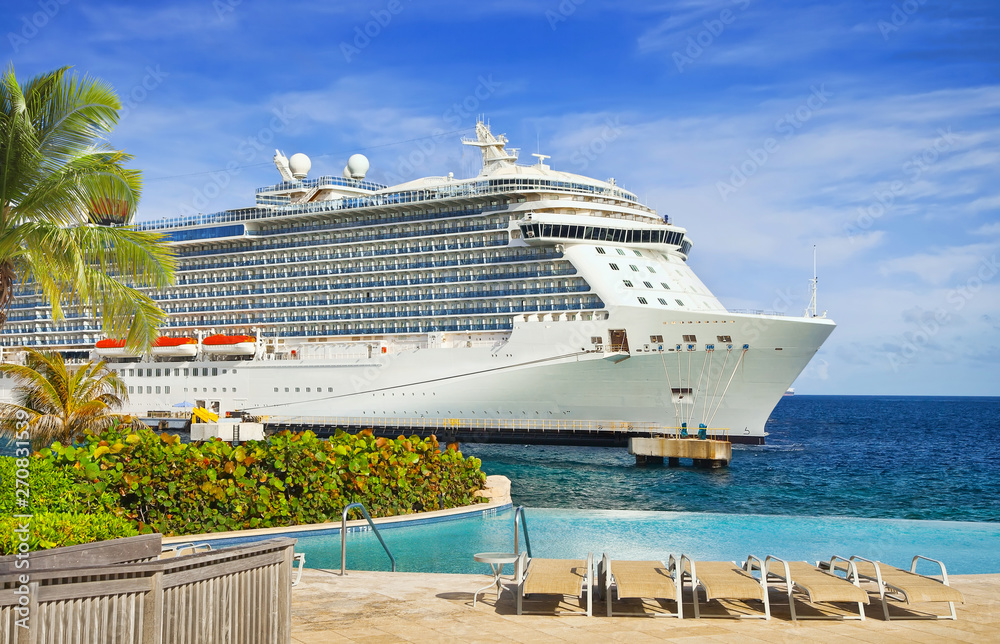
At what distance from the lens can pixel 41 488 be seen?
1130 cm

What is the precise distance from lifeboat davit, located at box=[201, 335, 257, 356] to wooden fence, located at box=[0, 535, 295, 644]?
133ft

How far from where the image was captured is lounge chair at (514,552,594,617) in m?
7.50

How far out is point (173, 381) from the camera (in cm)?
4806

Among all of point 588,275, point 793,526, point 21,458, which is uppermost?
point 588,275

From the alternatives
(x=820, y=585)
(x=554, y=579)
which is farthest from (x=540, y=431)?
(x=820, y=585)

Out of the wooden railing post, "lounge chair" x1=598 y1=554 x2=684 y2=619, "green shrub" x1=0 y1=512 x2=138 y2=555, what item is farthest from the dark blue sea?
the wooden railing post

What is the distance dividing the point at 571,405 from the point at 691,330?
563 cm

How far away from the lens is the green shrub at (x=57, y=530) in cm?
661

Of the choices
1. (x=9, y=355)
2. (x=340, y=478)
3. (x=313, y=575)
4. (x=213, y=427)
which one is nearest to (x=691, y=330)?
(x=213, y=427)

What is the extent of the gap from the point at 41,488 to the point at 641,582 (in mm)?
7667

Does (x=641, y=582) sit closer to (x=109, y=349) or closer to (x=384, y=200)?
(x=384, y=200)

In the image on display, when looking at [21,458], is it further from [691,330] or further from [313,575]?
[691,330]

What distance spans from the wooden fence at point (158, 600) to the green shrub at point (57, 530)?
1104 mm

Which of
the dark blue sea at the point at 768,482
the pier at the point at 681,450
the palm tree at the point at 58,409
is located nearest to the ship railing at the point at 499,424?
the dark blue sea at the point at 768,482
